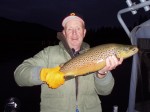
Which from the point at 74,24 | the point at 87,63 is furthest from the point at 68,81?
the point at 74,24

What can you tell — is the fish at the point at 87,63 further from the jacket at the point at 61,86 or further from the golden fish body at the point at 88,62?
the jacket at the point at 61,86

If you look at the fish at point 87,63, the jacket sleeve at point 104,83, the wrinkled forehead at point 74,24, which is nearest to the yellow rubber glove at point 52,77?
the fish at point 87,63

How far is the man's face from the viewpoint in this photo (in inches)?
170

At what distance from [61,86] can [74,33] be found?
80 centimetres

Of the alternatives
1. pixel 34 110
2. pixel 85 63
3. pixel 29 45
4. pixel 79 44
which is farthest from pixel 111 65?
pixel 29 45

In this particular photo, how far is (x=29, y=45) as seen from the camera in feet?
258

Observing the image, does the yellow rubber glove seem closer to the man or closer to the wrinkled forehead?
the man

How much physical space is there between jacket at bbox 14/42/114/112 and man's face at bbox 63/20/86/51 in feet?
0.52

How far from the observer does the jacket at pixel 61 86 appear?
3981 millimetres

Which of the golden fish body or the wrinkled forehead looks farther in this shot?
the wrinkled forehead

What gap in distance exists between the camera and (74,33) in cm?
433

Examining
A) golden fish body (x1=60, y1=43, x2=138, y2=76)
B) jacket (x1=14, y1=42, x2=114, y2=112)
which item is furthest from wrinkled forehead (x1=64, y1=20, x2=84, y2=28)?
golden fish body (x1=60, y1=43, x2=138, y2=76)

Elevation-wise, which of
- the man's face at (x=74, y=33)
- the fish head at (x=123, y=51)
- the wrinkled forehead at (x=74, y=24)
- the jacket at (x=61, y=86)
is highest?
the wrinkled forehead at (x=74, y=24)

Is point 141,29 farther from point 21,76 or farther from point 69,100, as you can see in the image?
point 21,76
